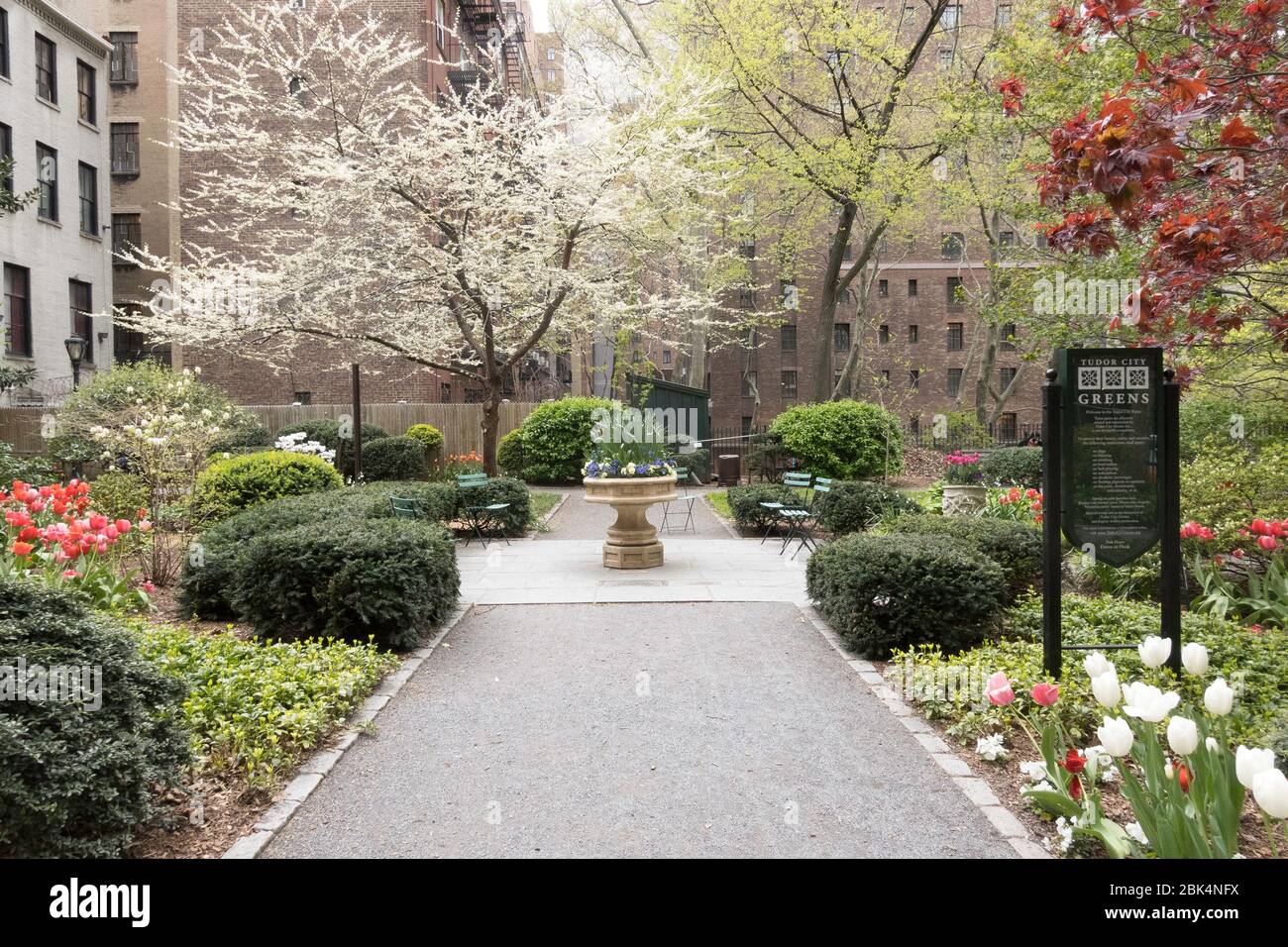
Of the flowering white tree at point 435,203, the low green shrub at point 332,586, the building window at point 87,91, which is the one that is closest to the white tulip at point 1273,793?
the low green shrub at point 332,586

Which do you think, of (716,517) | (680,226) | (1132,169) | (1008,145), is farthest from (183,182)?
(1132,169)

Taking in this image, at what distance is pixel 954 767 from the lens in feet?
15.3

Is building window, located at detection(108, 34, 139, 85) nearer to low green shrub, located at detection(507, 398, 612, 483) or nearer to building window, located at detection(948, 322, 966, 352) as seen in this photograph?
low green shrub, located at detection(507, 398, 612, 483)

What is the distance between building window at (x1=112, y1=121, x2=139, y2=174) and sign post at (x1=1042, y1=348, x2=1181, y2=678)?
Answer: 1293 inches

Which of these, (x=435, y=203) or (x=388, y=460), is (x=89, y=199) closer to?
(x=388, y=460)

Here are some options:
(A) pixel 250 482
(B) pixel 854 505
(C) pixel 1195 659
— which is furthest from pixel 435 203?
(C) pixel 1195 659

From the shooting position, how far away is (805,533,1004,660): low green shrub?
21.9ft

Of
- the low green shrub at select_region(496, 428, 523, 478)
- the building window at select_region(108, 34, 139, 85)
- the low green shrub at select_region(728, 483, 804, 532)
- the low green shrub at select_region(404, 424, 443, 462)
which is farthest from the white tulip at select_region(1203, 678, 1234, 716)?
the building window at select_region(108, 34, 139, 85)

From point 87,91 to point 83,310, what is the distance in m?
6.92

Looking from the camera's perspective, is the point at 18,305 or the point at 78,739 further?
the point at 18,305

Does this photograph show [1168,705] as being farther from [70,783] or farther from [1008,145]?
[1008,145]

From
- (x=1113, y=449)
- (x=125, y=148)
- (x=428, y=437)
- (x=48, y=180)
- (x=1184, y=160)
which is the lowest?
(x=1113, y=449)

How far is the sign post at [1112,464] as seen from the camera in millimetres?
5410
